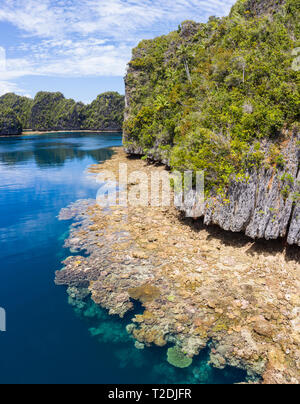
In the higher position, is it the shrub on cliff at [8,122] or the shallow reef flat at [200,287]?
the shrub on cliff at [8,122]

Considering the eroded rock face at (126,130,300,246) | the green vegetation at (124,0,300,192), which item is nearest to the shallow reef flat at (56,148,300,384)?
the eroded rock face at (126,130,300,246)

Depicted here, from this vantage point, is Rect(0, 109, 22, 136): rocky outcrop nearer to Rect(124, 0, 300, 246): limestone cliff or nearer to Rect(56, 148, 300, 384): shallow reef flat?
Rect(124, 0, 300, 246): limestone cliff

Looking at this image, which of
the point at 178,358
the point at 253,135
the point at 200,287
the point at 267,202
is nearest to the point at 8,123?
the point at 253,135

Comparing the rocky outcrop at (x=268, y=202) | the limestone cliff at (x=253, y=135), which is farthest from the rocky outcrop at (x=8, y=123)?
the rocky outcrop at (x=268, y=202)

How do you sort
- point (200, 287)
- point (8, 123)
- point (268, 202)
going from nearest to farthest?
point (200, 287) → point (268, 202) → point (8, 123)

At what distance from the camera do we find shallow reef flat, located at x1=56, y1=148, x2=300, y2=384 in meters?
11.4

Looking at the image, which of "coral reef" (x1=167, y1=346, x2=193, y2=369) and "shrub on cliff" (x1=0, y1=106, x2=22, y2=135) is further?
"shrub on cliff" (x1=0, y1=106, x2=22, y2=135)

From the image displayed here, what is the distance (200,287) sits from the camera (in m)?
15.3

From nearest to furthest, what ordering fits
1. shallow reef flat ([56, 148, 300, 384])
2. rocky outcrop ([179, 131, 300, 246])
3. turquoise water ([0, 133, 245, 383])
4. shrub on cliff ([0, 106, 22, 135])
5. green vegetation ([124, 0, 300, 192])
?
turquoise water ([0, 133, 245, 383]) → shallow reef flat ([56, 148, 300, 384]) → rocky outcrop ([179, 131, 300, 246]) → green vegetation ([124, 0, 300, 192]) → shrub on cliff ([0, 106, 22, 135])

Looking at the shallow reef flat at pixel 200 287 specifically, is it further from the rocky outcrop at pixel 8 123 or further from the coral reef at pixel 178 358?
the rocky outcrop at pixel 8 123

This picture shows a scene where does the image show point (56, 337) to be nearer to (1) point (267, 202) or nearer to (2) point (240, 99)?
(1) point (267, 202)

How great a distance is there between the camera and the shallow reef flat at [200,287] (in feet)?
37.5

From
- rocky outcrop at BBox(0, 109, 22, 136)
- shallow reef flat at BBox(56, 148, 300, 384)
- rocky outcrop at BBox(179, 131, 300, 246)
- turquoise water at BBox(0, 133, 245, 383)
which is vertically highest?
rocky outcrop at BBox(0, 109, 22, 136)

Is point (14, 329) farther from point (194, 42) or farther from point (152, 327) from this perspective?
point (194, 42)
